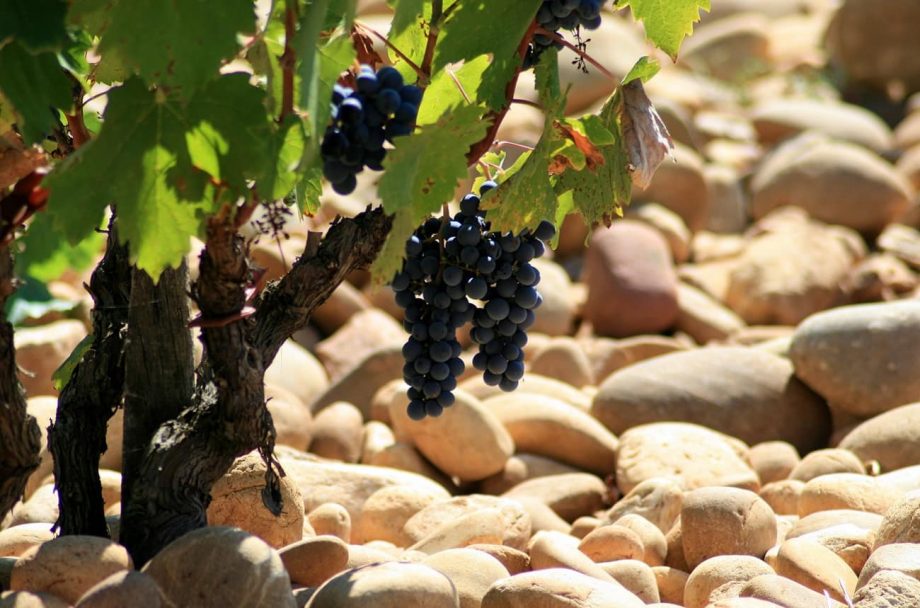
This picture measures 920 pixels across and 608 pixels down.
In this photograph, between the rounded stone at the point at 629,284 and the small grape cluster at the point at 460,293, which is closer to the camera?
the small grape cluster at the point at 460,293

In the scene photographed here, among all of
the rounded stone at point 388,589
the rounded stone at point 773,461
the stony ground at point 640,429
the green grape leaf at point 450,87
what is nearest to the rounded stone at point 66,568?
the stony ground at point 640,429

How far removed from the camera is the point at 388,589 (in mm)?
2125

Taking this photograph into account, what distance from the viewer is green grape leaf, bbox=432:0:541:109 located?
2.01 m

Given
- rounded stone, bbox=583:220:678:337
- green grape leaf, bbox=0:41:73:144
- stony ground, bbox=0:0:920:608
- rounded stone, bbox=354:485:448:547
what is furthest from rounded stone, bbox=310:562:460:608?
rounded stone, bbox=583:220:678:337

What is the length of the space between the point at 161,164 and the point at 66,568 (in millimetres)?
705

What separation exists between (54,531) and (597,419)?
2.85m

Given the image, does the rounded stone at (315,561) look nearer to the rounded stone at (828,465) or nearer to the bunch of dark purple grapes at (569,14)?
the bunch of dark purple grapes at (569,14)

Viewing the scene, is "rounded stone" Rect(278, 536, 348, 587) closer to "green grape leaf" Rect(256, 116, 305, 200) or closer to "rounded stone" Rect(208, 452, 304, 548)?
"rounded stone" Rect(208, 452, 304, 548)

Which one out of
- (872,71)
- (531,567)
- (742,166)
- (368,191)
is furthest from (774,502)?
(872,71)

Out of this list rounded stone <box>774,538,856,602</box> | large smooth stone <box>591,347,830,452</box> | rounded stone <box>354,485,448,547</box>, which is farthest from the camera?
large smooth stone <box>591,347,830,452</box>

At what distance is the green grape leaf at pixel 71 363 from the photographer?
2.52 metres

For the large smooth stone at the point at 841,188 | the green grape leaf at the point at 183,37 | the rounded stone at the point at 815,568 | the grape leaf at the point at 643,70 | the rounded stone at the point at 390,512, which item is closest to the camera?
the green grape leaf at the point at 183,37

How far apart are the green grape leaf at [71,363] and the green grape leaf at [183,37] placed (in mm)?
856

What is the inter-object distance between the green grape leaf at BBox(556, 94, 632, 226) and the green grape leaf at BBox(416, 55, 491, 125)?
24 centimetres
